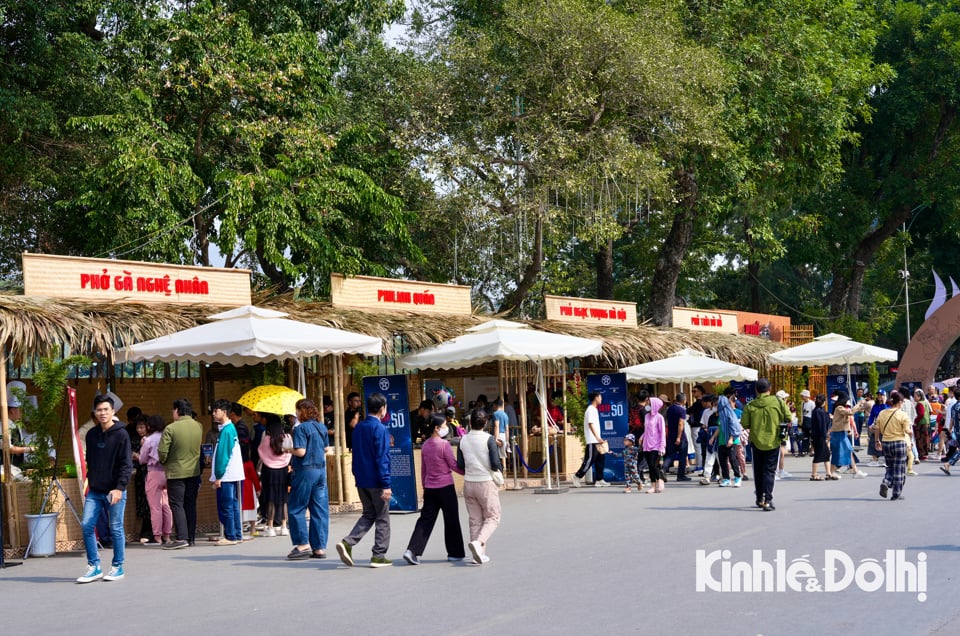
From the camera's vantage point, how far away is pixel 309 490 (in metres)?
10.6

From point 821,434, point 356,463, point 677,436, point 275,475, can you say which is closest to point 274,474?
point 275,475

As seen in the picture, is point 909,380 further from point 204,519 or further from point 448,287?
point 204,519

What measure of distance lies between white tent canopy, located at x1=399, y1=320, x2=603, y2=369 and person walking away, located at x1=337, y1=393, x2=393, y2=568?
6.56 metres

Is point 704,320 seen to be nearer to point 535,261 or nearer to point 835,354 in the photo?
point 835,354

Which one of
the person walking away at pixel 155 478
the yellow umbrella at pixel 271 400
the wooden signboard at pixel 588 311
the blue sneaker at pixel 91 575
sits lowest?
the blue sneaker at pixel 91 575

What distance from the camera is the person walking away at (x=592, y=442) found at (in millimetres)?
17672

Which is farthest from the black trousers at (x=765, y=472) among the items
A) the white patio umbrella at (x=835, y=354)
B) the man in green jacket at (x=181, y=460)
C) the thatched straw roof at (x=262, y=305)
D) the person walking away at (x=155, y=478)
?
the white patio umbrella at (x=835, y=354)

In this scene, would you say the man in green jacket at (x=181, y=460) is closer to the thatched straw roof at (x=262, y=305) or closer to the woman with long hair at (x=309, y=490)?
the woman with long hair at (x=309, y=490)

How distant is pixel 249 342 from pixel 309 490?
117 inches

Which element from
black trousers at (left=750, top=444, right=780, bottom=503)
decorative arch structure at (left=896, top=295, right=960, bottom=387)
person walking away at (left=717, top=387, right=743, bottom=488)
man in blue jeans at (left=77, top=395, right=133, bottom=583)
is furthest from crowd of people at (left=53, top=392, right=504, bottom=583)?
decorative arch structure at (left=896, top=295, right=960, bottom=387)

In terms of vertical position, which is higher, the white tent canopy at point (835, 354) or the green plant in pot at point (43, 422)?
the white tent canopy at point (835, 354)

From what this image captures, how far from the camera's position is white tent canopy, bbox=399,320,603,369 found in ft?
54.5

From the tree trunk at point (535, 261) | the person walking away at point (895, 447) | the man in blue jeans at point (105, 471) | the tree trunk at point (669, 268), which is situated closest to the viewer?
the man in blue jeans at point (105, 471)

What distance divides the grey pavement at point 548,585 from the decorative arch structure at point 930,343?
15.7 metres
